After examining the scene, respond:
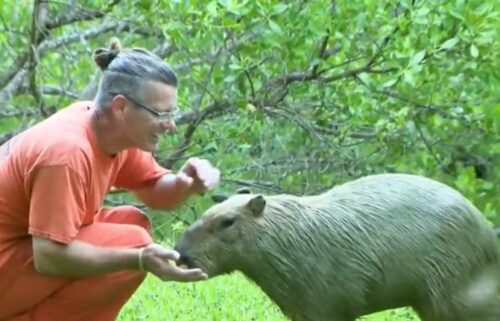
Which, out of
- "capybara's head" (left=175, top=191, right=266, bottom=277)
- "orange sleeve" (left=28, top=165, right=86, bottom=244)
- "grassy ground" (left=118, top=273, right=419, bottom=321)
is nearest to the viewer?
"orange sleeve" (left=28, top=165, right=86, bottom=244)

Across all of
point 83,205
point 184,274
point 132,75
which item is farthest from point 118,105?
point 184,274

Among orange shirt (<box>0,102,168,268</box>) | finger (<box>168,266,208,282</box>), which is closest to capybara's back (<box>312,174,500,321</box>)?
finger (<box>168,266,208,282</box>)

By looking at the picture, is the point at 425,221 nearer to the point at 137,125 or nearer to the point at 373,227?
the point at 373,227

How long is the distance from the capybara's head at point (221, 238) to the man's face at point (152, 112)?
395 millimetres

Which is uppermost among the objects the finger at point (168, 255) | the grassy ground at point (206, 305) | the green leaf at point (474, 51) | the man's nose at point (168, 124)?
the man's nose at point (168, 124)

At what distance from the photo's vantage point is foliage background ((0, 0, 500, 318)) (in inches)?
279

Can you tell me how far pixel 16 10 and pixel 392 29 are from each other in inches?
112

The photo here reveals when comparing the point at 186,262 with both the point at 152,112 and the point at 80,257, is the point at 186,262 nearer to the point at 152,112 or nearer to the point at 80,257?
the point at 80,257

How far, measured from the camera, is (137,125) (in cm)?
449

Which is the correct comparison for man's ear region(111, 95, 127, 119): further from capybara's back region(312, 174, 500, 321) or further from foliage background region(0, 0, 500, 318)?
foliage background region(0, 0, 500, 318)

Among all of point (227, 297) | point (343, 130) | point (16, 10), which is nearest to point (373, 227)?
point (227, 297)

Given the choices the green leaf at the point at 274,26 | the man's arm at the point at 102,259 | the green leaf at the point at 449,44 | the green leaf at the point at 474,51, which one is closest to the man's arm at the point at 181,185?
the man's arm at the point at 102,259

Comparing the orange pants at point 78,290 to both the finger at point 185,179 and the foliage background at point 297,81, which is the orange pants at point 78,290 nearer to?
the finger at point 185,179

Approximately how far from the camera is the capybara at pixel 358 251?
460 cm
